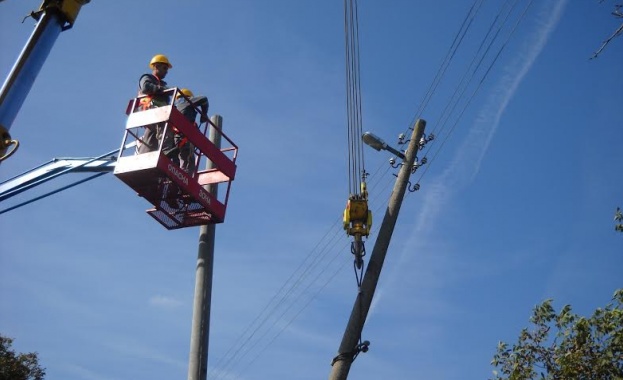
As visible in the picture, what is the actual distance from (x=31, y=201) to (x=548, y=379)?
10.0m

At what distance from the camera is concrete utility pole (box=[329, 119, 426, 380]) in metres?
8.95

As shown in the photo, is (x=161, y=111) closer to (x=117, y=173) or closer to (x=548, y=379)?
(x=117, y=173)

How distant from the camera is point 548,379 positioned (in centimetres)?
1336

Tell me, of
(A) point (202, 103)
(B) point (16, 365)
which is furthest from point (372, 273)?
(B) point (16, 365)

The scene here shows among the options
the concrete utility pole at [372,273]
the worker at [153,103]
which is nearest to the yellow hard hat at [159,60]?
the worker at [153,103]

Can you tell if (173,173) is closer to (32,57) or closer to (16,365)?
(32,57)

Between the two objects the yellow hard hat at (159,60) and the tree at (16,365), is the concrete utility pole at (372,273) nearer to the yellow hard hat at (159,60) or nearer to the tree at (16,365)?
the yellow hard hat at (159,60)

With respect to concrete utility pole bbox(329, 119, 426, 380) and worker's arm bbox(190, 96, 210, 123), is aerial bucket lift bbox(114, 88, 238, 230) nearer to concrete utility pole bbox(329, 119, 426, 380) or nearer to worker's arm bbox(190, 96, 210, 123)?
worker's arm bbox(190, 96, 210, 123)

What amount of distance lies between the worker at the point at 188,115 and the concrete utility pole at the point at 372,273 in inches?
129

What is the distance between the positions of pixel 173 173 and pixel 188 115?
1.30 metres

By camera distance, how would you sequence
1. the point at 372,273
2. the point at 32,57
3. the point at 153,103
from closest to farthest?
the point at 32,57 < the point at 372,273 < the point at 153,103

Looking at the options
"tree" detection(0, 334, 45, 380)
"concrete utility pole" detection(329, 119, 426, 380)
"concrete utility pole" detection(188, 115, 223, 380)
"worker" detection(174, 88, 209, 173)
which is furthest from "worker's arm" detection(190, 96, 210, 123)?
"tree" detection(0, 334, 45, 380)

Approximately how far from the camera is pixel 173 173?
10.8m

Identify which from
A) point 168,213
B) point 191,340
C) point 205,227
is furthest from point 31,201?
point 191,340
